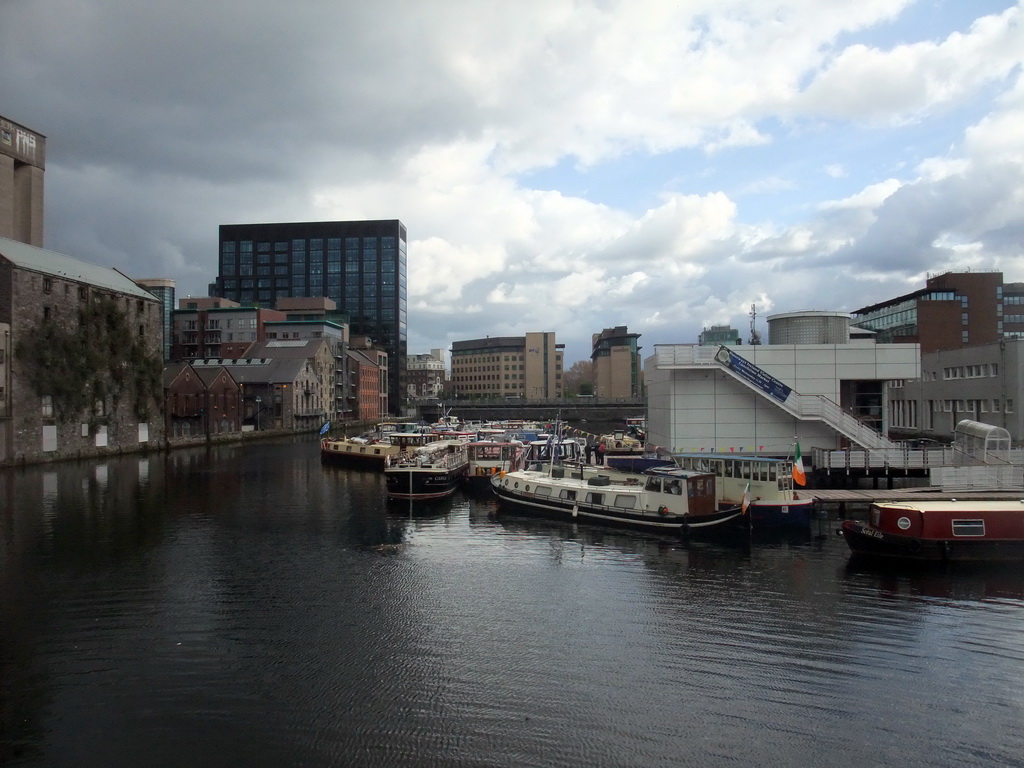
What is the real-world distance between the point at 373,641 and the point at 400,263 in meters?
154

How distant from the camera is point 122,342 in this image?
63656 mm

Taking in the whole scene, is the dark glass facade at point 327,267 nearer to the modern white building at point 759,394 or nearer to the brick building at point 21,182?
the brick building at point 21,182

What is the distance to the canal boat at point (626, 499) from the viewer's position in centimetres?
2770

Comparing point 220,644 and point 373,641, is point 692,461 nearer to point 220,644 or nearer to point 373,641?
point 373,641

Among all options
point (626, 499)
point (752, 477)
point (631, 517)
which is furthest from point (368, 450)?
point (752, 477)

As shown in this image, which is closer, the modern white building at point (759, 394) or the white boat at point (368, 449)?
the modern white building at point (759, 394)

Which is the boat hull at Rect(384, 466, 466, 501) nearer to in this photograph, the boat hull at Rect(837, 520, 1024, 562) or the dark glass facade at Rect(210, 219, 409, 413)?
the boat hull at Rect(837, 520, 1024, 562)

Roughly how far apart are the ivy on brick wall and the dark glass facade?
94496 mm

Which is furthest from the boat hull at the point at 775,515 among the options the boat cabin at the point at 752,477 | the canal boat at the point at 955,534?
the canal boat at the point at 955,534

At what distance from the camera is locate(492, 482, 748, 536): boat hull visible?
27531mm

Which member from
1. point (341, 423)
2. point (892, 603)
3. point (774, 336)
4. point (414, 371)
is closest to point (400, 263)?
point (414, 371)

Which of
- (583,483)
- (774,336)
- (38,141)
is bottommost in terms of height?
(583,483)

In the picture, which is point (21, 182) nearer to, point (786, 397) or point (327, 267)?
point (786, 397)

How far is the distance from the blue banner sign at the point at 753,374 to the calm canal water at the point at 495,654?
10658 mm
